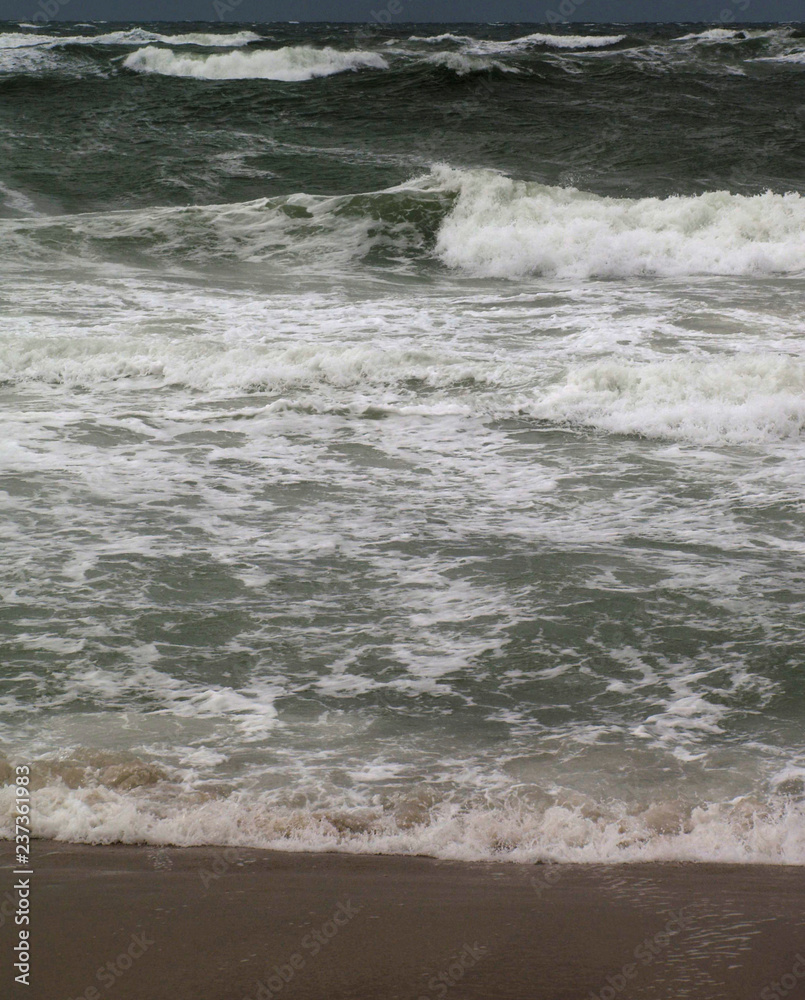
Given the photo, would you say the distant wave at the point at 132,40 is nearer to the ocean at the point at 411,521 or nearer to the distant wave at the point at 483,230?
the ocean at the point at 411,521

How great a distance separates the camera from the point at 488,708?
171 inches

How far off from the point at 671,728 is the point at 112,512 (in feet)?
12.5

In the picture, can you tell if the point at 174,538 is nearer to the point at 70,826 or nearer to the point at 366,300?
the point at 70,826

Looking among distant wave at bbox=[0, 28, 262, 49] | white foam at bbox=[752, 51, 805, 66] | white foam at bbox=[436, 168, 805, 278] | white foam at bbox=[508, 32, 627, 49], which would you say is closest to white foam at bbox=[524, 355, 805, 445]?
white foam at bbox=[436, 168, 805, 278]

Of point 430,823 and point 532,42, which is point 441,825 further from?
point 532,42

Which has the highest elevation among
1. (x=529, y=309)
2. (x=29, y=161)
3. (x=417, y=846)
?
(x=29, y=161)

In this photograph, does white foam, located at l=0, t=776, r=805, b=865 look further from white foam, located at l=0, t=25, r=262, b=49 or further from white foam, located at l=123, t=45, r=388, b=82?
white foam, located at l=0, t=25, r=262, b=49

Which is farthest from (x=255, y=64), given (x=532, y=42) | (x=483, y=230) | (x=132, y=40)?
(x=483, y=230)

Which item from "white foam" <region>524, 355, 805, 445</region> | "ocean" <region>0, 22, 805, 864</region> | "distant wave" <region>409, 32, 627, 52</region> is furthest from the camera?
"distant wave" <region>409, 32, 627, 52</region>

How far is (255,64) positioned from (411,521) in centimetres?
3283

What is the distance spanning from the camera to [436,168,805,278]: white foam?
1535 centimetres

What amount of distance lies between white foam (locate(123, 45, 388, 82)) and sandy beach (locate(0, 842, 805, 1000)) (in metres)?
33.9

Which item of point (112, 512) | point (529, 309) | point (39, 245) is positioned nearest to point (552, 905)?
point (112, 512)

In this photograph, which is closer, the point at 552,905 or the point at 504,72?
the point at 552,905
